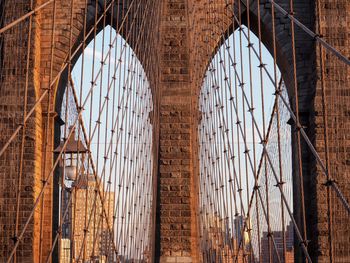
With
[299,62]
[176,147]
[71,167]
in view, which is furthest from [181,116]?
[71,167]

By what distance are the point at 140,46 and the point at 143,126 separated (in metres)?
1.24

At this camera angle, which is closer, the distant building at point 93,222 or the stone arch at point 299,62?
the distant building at point 93,222

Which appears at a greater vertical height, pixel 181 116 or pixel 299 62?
pixel 299 62

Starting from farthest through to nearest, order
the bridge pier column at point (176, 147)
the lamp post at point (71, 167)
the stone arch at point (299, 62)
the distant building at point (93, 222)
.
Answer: the stone arch at point (299, 62), the bridge pier column at point (176, 147), the distant building at point (93, 222), the lamp post at point (71, 167)

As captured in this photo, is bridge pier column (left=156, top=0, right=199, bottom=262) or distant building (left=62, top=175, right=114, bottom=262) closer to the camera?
distant building (left=62, top=175, right=114, bottom=262)

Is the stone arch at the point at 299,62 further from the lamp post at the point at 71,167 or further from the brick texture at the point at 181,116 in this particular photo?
the lamp post at the point at 71,167

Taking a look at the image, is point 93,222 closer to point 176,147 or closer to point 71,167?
point 71,167

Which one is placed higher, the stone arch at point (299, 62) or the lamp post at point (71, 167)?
the stone arch at point (299, 62)

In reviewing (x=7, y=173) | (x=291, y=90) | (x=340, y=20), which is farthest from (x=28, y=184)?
Result: (x=340, y=20)

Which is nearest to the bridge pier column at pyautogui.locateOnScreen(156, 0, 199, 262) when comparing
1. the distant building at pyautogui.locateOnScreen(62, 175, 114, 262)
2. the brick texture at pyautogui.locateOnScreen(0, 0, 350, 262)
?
the brick texture at pyautogui.locateOnScreen(0, 0, 350, 262)

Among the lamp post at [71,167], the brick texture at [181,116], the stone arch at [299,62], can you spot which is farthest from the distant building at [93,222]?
the stone arch at [299,62]

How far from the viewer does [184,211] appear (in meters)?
12.1

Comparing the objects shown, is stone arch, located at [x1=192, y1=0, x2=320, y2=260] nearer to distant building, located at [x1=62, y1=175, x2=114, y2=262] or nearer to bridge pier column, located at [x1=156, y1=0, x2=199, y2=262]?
bridge pier column, located at [x1=156, y1=0, x2=199, y2=262]

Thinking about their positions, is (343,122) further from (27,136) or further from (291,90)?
(27,136)
